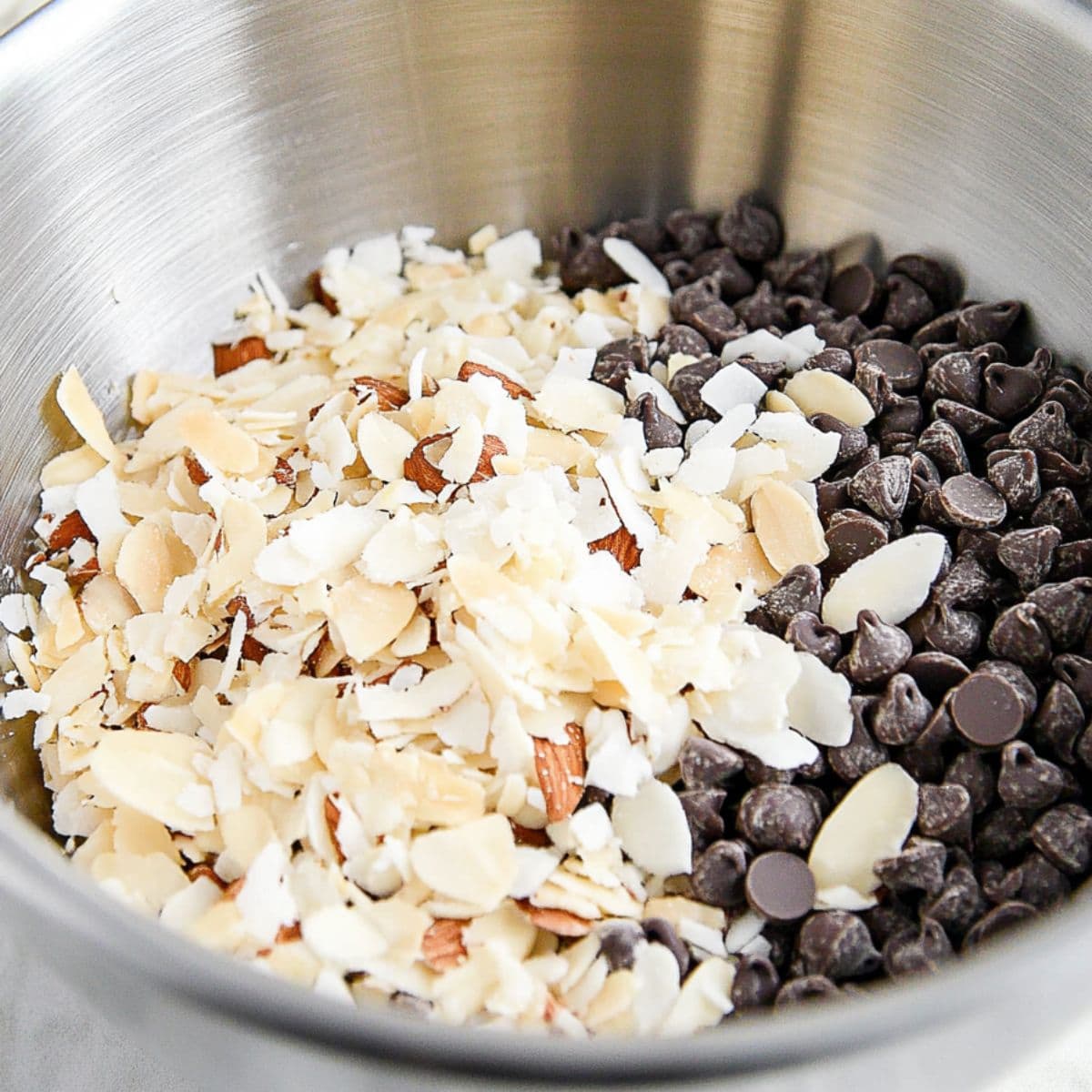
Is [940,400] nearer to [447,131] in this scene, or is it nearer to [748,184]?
[748,184]

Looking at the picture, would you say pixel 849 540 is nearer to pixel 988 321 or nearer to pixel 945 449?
pixel 945 449

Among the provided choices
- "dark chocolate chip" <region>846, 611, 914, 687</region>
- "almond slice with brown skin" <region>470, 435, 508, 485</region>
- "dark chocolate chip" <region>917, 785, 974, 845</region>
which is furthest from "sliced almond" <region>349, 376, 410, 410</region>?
"dark chocolate chip" <region>917, 785, 974, 845</region>

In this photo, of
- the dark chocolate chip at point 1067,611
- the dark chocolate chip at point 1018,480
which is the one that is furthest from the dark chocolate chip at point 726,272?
the dark chocolate chip at point 1067,611

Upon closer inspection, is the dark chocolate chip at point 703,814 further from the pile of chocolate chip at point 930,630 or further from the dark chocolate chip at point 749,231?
the dark chocolate chip at point 749,231

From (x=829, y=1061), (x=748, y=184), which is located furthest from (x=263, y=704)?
(x=748, y=184)

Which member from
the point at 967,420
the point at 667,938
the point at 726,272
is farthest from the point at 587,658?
the point at 726,272
